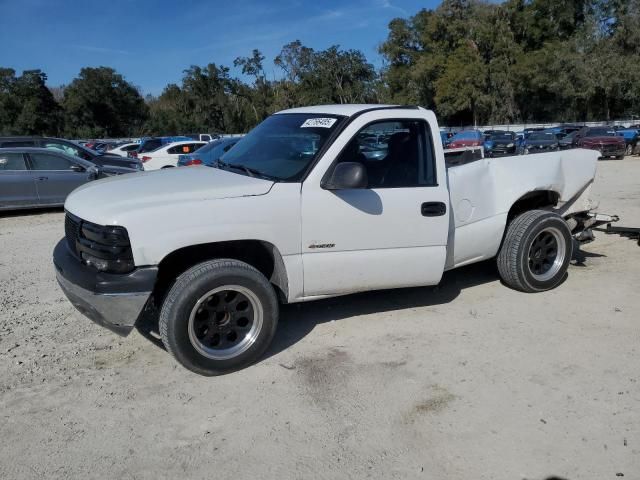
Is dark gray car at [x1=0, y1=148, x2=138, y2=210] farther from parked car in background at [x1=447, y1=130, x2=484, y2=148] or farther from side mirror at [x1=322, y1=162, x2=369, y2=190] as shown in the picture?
parked car in background at [x1=447, y1=130, x2=484, y2=148]

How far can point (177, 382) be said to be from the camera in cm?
393

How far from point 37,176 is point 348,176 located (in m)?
10.1

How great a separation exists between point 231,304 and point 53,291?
2.97 metres

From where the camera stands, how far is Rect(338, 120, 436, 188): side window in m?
4.51

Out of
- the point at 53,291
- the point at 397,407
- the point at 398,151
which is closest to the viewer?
the point at 397,407

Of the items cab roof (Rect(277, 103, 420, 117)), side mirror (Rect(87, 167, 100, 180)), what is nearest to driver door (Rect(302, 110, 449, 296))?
cab roof (Rect(277, 103, 420, 117))

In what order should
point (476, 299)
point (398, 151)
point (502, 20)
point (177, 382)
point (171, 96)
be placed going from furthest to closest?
point (171, 96) → point (502, 20) → point (476, 299) → point (398, 151) → point (177, 382)

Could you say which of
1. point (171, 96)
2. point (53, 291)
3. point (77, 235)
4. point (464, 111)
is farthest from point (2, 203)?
point (171, 96)

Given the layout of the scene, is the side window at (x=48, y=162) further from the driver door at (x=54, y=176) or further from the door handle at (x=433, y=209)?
the door handle at (x=433, y=209)

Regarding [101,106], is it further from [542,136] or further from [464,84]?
[542,136]

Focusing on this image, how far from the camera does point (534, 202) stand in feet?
19.7

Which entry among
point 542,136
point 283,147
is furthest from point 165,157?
point 542,136

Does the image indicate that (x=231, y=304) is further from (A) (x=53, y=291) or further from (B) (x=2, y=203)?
(B) (x=2, y=203)

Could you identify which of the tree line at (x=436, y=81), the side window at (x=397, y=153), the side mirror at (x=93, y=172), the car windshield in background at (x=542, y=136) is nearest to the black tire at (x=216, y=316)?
the side window at (x=397, y=153)
